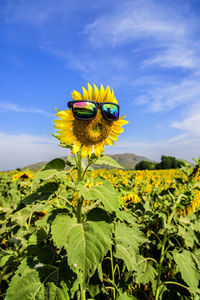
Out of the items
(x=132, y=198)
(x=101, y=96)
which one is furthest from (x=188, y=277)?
(x=101, y=96)

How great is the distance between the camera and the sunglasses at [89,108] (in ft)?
4.68

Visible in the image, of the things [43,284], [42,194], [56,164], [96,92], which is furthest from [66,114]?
[43,284]

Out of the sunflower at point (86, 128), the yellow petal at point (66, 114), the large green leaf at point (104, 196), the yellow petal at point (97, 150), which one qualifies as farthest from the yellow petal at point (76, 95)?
the large green leaf at point (104, 196)

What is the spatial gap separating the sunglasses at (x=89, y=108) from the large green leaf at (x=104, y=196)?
54 centimetres

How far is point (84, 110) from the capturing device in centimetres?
143

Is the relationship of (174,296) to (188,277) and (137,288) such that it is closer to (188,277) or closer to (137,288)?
(137,288)

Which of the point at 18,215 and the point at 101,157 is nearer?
the point at 101,157

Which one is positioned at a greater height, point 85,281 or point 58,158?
point 58,158

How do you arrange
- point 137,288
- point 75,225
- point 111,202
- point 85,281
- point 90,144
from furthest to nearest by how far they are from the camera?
point 137,288, point 90,144, point 75,225, point 111,202, point 85,281

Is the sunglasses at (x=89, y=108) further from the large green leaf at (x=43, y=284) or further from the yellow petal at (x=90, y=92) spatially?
the large green leaf at (x=43, y=284)

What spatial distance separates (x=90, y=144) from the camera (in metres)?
1.61

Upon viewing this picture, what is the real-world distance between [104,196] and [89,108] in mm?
662

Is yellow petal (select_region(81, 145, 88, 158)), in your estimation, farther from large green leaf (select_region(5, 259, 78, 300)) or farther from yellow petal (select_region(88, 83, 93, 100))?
large green leaf (select_region(5, 259, 78, 300))

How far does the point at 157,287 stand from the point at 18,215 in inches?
78.9
